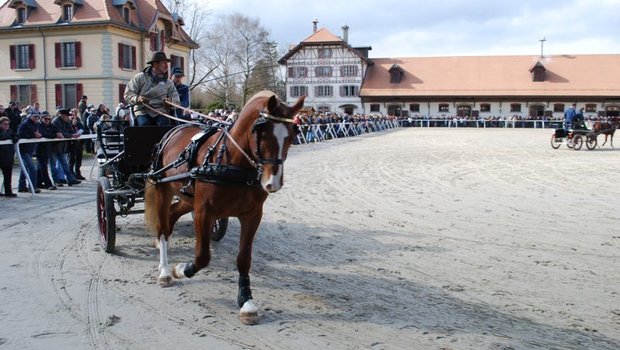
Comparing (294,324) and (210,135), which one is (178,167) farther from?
(294,324)

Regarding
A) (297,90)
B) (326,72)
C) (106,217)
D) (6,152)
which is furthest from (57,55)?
(106,217)

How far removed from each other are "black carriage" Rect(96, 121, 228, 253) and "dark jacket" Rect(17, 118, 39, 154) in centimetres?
538

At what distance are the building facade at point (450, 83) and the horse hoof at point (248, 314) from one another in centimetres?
5855

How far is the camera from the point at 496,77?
61406 millimetres

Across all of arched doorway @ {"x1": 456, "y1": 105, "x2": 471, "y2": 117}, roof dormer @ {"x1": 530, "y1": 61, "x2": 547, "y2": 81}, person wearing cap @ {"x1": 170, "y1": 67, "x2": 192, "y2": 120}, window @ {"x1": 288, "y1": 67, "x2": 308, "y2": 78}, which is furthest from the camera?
window @ {"x1": 288, "y1": 67, "x2": 308, "y2": 78}

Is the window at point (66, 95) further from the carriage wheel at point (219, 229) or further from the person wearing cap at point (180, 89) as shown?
the carriage wheel at point (219, 229)

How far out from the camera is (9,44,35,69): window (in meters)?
38.3

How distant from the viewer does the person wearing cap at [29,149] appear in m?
12.0

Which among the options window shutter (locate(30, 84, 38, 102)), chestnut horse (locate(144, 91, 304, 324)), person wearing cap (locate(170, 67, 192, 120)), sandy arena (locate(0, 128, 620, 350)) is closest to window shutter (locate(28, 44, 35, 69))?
window shutter (locate(30, 84, 38, 102))

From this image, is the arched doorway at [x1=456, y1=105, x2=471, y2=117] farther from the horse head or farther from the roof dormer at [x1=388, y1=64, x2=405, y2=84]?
the horse head

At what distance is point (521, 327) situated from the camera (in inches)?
179

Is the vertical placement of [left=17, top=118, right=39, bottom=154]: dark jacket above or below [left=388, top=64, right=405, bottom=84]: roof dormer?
below

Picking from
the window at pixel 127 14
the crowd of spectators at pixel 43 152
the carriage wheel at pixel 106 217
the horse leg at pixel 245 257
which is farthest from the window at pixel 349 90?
the horse leg at pixel 245 257

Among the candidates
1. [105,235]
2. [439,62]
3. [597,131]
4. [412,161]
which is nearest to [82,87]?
[412,161]
